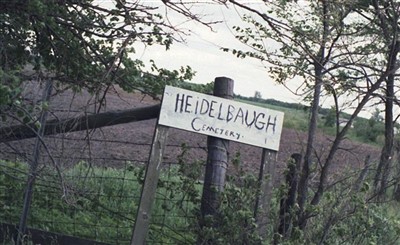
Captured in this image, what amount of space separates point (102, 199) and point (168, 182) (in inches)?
56.8

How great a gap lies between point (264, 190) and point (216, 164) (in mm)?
466

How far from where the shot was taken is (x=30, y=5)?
6949 mm

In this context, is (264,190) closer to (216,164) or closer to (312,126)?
(216,164)

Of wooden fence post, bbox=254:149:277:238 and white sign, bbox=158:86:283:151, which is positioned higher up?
white sign, bbox=158:86:283:151

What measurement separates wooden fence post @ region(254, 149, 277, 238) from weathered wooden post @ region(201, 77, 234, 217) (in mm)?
327

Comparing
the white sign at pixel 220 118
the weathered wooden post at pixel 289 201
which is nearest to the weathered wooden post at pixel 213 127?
the white sign at pixel 220 118

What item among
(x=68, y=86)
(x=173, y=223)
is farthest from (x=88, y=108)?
(x=173, y=223)

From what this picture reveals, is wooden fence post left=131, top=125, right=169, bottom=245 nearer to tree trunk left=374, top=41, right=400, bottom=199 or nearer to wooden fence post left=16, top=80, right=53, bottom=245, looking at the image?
wooden fence post left=16, top=80, right=53, bottom=245

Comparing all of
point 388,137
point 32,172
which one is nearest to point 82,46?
point 32,172

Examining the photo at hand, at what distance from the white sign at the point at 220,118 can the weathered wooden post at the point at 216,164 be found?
0.13 metres

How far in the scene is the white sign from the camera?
7359mm

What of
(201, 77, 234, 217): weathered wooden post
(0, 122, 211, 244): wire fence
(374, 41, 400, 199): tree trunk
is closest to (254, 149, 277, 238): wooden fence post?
(201, 77, 234, 217): weathered wooden post

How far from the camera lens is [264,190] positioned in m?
7.48

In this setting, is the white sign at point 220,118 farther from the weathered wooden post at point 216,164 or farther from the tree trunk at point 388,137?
the tree trunk at point 388,137
